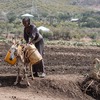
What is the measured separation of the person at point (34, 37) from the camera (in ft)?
30.6

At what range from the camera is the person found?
932cm

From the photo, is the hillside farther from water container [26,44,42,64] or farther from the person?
water container [26,44,42,64]

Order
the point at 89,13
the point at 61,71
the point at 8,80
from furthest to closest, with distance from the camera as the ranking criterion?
1. the point at 89,13
2. the point at 61,71
3. the point at 8,80

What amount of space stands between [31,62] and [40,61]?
2.07 ft

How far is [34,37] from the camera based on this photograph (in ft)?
30.6

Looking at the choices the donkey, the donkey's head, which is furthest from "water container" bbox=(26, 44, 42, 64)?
the donkey's head

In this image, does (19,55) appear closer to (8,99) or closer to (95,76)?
(8,99)

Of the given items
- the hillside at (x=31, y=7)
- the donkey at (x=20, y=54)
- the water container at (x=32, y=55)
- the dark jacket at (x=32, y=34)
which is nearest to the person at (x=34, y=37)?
the dark jacket at (x=32, y=34)

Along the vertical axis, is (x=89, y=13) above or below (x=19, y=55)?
below

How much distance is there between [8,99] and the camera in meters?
7.91

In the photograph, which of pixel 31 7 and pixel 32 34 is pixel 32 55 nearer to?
pixel 32 34

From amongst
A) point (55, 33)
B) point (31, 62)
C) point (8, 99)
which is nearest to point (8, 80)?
point (31, 62)

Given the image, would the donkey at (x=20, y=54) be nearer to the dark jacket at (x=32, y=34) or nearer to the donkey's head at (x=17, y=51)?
the donkey's head at (x=17, y=51)

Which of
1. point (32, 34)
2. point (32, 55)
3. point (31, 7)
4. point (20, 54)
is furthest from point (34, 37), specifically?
point (31, 7)
